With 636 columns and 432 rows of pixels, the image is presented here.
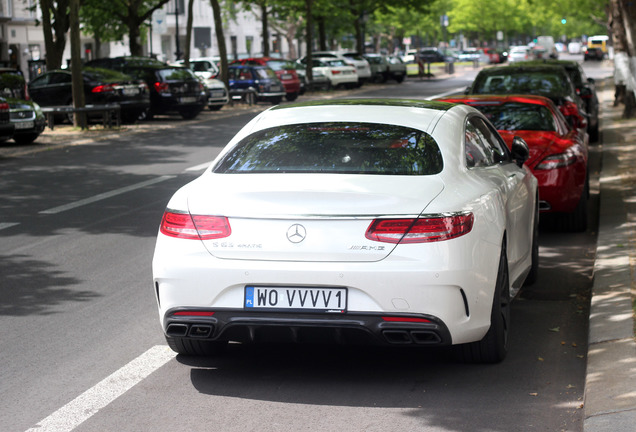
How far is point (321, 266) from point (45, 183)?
11.3m

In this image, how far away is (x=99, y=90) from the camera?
28344 mm

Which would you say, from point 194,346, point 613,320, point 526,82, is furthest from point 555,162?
point 526,82

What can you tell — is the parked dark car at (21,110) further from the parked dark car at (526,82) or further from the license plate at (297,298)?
the license plate at (297,298)

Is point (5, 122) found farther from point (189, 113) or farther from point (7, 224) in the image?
point (7, 224)

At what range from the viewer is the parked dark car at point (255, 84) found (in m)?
38.4

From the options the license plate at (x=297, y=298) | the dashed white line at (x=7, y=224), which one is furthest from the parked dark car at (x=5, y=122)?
the license plate at (x=297, y=298)

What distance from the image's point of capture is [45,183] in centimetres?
1596

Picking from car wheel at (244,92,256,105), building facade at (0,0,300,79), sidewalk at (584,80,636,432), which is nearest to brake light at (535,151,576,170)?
sidewalk at (584,80,636,432)

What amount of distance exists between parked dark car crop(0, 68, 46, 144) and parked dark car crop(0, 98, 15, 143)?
0.63ft

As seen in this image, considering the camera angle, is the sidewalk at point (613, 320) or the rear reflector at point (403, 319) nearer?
the sidewalk at point (613, 320)

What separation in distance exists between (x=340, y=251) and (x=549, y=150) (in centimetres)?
585

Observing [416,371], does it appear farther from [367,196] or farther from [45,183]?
[45,183]

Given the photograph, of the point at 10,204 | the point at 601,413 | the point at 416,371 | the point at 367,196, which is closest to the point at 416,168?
the point at 367,196

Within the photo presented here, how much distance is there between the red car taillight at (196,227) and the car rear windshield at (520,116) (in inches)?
255
